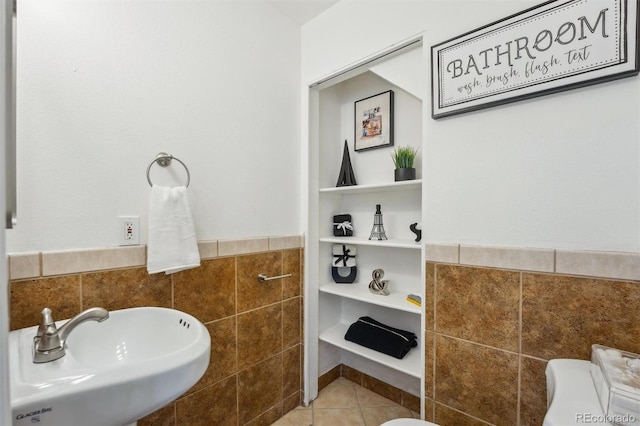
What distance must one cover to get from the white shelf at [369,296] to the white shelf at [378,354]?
0.81 ft

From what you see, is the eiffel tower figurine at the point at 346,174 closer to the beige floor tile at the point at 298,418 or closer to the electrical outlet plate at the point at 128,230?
the electrical outlet plate at the point at 128,230

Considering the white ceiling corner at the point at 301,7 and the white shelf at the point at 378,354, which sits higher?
the white ceiling corner at the point at 301,7

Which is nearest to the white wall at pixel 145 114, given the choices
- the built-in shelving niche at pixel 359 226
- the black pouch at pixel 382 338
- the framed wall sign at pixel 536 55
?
the built-in shelving niche at pixel 359 226

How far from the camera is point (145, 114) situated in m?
1.10

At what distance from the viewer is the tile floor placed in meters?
1.56

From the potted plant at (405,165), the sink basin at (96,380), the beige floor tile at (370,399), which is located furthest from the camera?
the beige floor tile at (370,399)

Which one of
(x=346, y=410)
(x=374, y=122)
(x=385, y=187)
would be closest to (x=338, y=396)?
(x=346, y=410)

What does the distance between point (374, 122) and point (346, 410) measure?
1.85 meters

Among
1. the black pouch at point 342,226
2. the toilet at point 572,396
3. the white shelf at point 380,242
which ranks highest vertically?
the black pouch at point 342,226

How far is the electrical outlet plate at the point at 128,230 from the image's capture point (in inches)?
40.6

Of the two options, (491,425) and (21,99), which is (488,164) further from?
(21,99)

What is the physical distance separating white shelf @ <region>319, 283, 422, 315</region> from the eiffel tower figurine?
0.69 m

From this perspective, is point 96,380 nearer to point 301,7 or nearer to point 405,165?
point 405,165

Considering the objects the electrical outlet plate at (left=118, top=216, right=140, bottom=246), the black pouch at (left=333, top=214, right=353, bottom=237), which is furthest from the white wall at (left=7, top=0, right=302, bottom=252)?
the black pouch at (left=333, top=214, right=353, bottom=237)
